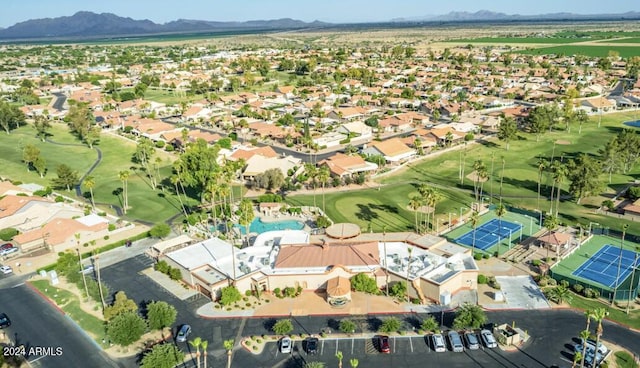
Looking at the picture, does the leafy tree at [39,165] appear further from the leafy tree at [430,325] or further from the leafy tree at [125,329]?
the leafy tree at [430,325]

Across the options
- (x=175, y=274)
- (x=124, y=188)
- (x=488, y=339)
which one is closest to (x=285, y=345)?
(x=488, y=339)

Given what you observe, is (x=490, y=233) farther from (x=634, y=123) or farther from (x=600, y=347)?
(x=634, y=123)

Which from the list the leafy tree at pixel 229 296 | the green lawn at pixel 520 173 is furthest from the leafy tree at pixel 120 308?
the green lawn at pixel 520 173

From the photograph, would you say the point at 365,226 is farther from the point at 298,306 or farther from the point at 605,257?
the point at 605,257

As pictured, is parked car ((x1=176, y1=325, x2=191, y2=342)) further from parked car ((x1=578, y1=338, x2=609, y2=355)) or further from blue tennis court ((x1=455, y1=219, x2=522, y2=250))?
blue tennis court ((x1=455, y1=219, x2=522, y2=250))

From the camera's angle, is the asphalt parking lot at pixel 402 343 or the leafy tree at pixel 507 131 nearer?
the asphalt parking lot at pixel 402 343

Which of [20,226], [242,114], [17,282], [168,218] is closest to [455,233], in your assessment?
[168,218]
